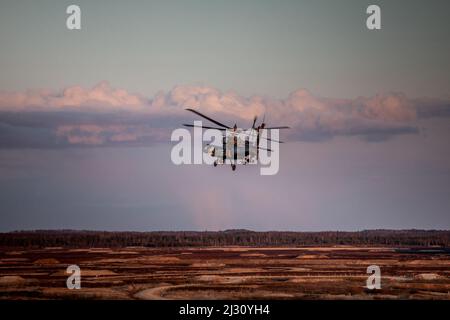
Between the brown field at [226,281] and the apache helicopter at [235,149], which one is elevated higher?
the apache helicopter at [235,149]

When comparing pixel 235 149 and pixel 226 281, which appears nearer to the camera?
pixel 235 149

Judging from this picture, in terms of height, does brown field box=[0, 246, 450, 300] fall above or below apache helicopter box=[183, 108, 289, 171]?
below

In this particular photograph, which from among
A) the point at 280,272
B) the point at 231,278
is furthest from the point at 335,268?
the point at 231,278

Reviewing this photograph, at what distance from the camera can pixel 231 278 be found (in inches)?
4498

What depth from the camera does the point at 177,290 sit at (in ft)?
315
